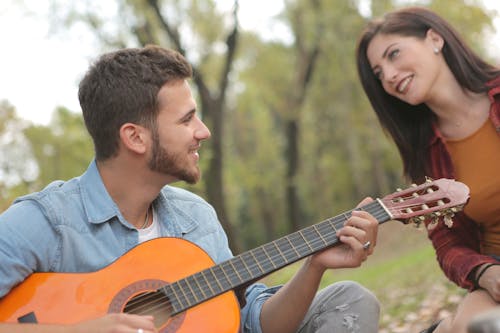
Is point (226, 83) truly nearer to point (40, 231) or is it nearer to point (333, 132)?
point (40, 231)

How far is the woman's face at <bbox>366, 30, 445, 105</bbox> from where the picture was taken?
307 centimetres

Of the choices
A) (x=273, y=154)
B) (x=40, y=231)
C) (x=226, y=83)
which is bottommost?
(x=273, y=154)

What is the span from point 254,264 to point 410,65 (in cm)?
141

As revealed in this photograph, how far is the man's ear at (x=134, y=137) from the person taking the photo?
8.82 ft

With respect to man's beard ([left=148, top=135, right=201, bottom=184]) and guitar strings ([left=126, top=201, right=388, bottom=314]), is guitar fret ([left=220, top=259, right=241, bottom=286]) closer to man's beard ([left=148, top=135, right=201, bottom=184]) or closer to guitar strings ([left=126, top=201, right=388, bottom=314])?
guitar strings ([left=126, top=201, right=388, bottom=314])

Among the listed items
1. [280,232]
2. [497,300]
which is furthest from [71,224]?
[280,232]

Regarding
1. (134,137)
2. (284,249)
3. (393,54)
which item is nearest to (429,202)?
(284,249)

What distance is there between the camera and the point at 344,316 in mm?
2494

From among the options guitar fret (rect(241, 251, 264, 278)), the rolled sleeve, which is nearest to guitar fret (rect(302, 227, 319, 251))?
guitar fret (rect(241, 251, 264, 278))

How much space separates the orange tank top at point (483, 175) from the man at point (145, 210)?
873 millimetres

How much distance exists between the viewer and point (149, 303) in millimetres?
2328

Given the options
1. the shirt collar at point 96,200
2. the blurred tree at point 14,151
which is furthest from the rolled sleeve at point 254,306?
the blurred tree at point 14,151

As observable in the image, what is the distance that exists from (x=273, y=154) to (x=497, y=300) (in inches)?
982

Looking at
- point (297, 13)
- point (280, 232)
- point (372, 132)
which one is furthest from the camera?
point (280, 232)
